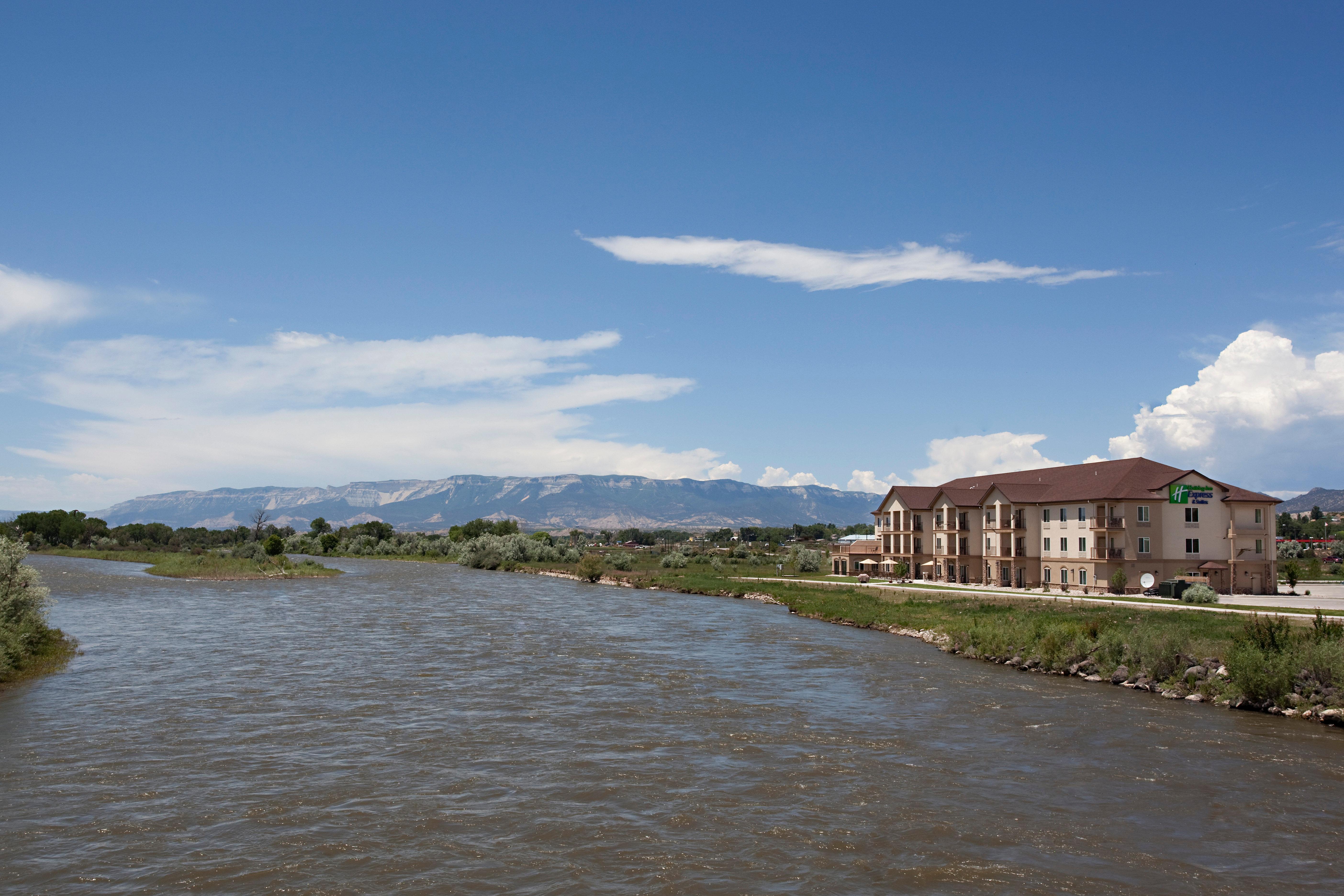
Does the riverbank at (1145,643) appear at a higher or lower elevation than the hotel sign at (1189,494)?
lower

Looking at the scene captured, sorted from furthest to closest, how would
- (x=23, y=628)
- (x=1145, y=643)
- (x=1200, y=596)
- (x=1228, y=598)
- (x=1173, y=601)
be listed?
(x=1228, y=598)
(x=1173, y=601)
(x=1200, y=596)
(x=23, y=628)
(x=1145, y=643)

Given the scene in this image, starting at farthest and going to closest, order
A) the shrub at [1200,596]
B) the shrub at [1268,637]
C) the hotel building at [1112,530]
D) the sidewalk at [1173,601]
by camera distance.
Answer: the hotel building at [1112,530]
the shrub at [1200,596]
the sidewalk at [1173,601]
the shrub at [1268,637]

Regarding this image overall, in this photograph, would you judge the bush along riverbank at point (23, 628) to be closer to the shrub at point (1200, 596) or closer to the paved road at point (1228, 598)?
the paved road at point (1228, 598)

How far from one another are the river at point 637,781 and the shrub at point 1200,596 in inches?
773

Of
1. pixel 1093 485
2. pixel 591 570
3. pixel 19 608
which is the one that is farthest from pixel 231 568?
pixel 1093 485

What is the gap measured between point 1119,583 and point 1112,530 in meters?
3.63

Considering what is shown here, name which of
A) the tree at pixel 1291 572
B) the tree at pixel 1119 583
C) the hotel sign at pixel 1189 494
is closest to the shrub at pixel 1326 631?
the tree at pixel 1119 583

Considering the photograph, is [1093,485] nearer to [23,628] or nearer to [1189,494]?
[1189,494]

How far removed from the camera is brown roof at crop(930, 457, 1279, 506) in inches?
2021

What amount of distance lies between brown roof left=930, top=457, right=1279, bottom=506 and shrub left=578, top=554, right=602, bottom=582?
1242 inches

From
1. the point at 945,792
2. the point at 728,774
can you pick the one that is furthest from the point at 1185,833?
the point at 728,774

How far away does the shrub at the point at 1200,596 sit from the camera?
4116 centimetres

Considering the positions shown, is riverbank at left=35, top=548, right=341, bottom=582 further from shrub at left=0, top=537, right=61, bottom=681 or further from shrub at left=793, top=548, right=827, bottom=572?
shrub at left=793, top=548, right=827, bottom=572

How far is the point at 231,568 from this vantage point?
77188 millimetres
